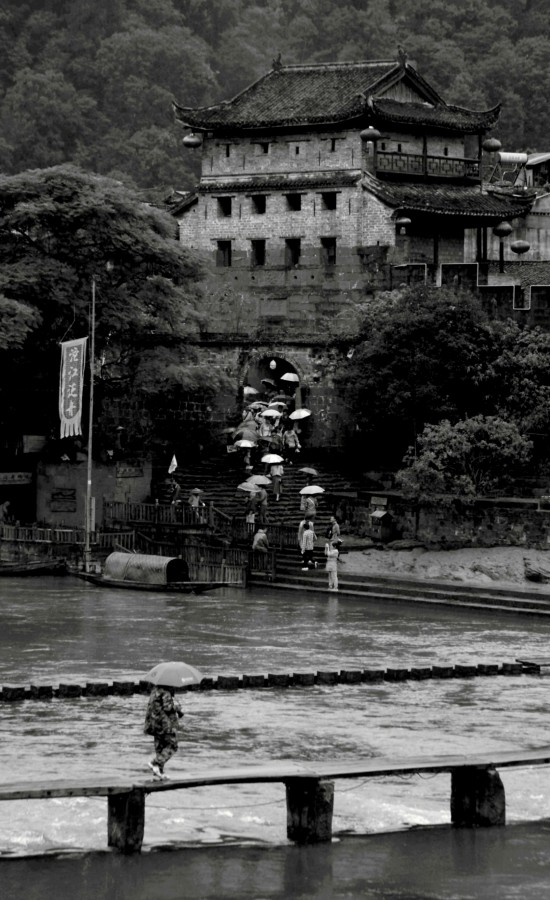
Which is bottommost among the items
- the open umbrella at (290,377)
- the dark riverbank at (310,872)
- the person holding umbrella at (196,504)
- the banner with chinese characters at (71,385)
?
the dark riverbank at (310,872)

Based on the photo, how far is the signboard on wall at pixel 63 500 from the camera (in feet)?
192

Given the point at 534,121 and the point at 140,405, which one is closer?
the point at 140,405

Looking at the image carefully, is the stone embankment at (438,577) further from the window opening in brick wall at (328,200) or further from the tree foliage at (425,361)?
the window opening in brick wall at (328,200)

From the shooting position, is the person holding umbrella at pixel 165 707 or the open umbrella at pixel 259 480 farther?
the open umbrella at pixel 259 480

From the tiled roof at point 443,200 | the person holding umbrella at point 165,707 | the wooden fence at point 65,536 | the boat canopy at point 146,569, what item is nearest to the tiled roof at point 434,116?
the tiled roof at point 443,200

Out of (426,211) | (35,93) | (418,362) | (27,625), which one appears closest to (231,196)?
(426,211)

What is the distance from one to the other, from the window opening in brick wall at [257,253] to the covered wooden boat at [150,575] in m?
A: 22.5

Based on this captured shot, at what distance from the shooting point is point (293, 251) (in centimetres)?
7194

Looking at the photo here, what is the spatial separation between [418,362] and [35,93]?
59855 millimetres

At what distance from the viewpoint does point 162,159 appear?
108000 mm

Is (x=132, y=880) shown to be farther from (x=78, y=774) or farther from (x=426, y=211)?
(x=426, y=211)

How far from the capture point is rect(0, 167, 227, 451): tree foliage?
57500 millimetres

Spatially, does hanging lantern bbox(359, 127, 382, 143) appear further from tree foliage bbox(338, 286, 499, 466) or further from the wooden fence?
the wooden fence

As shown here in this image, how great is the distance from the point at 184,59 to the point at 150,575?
6856cm
